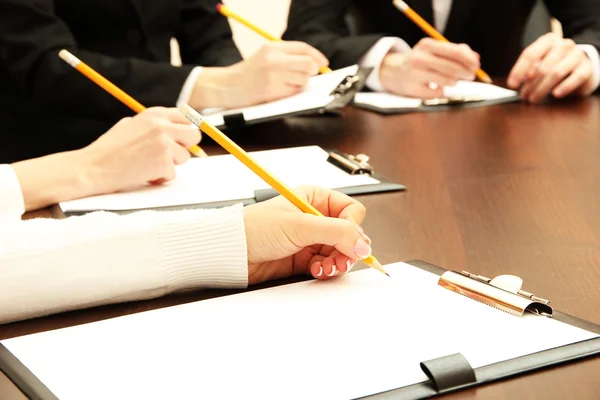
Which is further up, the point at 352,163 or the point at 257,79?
the point at 257,79

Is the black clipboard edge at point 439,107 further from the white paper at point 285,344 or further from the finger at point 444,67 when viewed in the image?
the white paper at point 285,344

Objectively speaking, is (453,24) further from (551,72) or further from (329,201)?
(329,201)

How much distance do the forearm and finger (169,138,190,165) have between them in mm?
107

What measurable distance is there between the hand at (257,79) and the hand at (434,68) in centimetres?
24

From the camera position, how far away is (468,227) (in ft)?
2.85

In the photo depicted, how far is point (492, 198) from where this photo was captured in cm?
97

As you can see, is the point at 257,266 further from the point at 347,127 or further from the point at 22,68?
the point at 22,68

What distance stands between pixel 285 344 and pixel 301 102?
798mm

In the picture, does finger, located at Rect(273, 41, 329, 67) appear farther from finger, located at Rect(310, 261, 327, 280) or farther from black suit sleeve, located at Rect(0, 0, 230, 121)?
finger, located at Rect(310, 261, 327, 280)

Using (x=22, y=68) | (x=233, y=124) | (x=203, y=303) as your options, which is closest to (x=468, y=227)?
(x=203, y=303)

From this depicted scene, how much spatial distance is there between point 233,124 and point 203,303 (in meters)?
0.64

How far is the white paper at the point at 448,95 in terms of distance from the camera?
5.08 feet

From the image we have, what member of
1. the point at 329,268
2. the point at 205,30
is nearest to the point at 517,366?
the point at 329,268

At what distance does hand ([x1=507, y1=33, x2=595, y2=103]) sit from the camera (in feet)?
5.09
